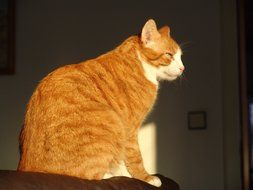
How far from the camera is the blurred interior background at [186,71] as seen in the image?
2.22 meters

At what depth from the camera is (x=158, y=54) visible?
136 centimetres

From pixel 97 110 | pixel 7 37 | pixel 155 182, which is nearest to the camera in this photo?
pixel 97 110

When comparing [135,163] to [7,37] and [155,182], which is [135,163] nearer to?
[155,182]

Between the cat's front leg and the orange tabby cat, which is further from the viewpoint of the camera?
the cat's front leg

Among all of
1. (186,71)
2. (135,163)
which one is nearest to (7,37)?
(186,71)

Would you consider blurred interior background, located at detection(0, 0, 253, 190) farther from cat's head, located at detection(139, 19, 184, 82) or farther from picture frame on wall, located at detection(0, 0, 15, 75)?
cat's head, located at detection(139, 19, 184, 82)

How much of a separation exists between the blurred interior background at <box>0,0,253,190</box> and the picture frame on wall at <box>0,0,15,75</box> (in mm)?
24

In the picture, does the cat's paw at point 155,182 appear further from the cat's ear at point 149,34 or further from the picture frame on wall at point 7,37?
the picture frame on wall at point 7,37

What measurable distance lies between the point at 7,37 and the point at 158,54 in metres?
1.44

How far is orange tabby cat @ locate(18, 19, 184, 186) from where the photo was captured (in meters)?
1.05

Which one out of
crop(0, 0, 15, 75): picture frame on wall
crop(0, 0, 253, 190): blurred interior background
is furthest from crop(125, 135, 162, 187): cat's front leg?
crop(0, 0, 15, 75): picture frame on wall

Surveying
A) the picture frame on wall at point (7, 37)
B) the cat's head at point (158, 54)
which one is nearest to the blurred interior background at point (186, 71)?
the picture frame on wall at point (7, 37)

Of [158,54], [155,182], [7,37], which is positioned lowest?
[155,182]

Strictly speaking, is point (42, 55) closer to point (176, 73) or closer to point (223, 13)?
point (223, 13)
